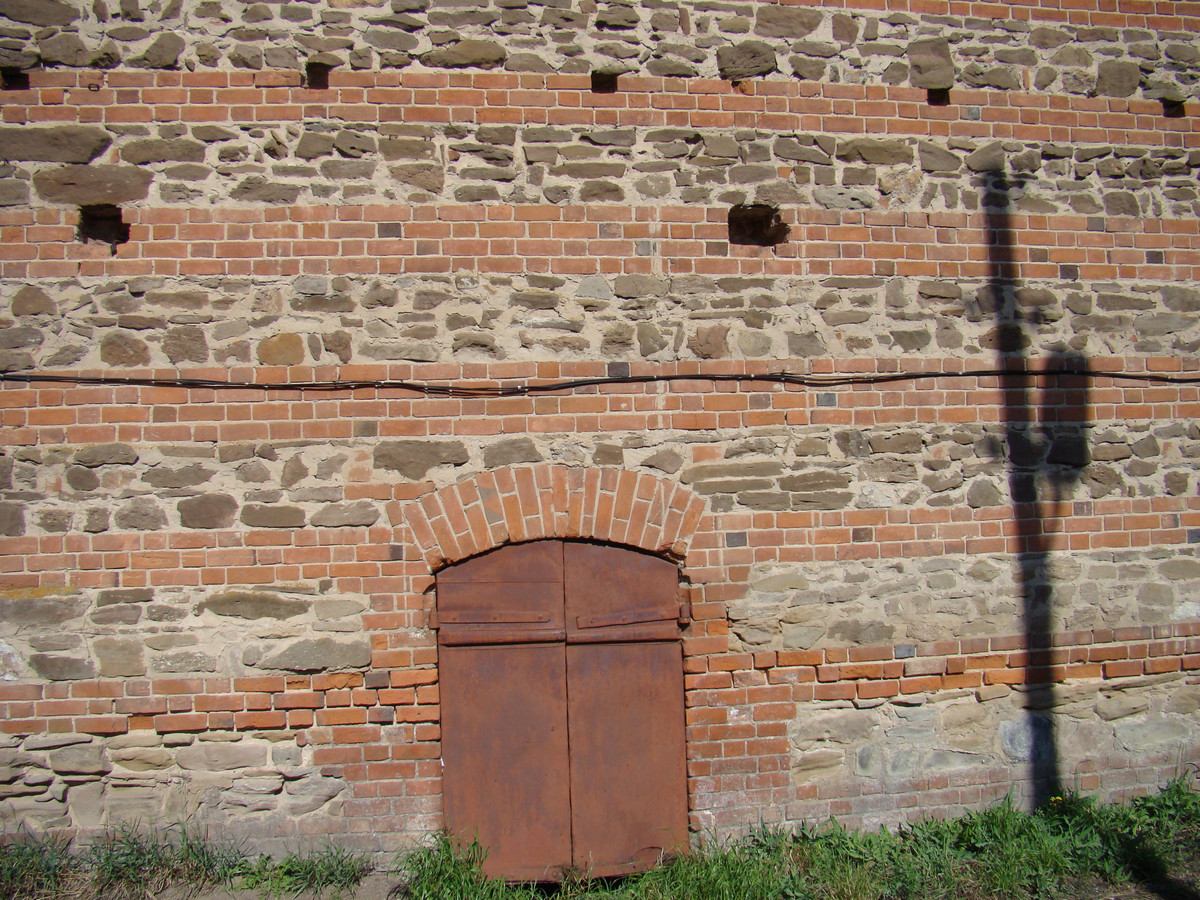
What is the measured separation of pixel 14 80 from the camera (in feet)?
13.0

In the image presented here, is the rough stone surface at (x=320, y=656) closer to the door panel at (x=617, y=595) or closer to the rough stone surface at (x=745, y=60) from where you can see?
the door panel at (x=617, y=595)

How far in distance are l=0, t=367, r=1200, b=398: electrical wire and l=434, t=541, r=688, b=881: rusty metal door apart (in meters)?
0.84

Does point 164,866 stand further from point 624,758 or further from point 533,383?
point 533,383

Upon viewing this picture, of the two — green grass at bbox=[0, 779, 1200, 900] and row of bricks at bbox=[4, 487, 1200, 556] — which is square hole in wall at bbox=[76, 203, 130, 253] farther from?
green grass at bbox=[0, 779, 1200, 900]

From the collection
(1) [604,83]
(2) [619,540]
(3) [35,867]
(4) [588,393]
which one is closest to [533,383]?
(4) [588,393]

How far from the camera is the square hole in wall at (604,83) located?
4.17m

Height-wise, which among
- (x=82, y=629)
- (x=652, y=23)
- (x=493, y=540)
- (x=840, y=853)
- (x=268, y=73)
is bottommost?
(x=840, y=853)

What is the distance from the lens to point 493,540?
3.95 m

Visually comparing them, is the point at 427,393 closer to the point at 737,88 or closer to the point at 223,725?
the point at 223,725

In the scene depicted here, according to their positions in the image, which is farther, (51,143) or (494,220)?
(494,220)

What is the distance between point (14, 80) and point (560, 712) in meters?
4.34

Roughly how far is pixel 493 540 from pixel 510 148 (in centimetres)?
209

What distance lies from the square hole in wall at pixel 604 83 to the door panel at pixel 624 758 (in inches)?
118

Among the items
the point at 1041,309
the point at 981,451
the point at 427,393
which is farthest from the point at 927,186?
the point at 427,393
